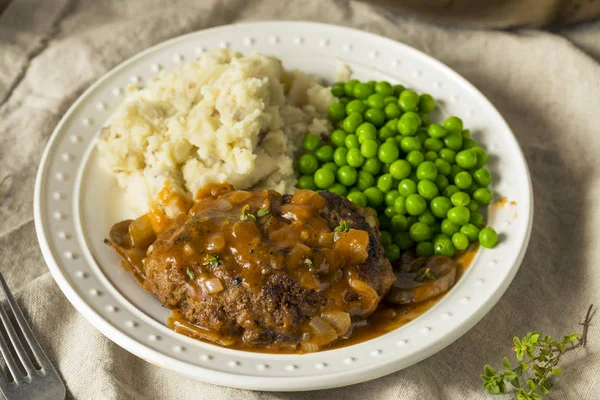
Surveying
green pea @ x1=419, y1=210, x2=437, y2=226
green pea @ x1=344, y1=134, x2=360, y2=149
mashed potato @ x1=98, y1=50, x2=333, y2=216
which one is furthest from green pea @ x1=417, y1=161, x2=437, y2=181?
mashed potato @ x1=98, y1=50, x2=333, y2=216

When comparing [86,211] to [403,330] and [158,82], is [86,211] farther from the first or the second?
[403,330]

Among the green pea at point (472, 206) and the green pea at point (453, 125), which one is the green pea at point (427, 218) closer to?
the green pea at point (472, 206)

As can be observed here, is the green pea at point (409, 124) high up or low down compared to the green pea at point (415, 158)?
up

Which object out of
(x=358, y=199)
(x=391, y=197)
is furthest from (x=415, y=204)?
(x=358, y=199)

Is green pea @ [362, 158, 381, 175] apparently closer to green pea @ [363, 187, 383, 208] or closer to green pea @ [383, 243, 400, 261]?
green pea @ [363, 187, 383, 208]

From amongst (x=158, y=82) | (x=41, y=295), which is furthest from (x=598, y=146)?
(x=41, y=295)

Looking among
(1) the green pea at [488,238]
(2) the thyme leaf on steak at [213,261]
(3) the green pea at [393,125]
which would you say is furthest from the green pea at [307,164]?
(2) the thyme leaf on steak at [213,261]
